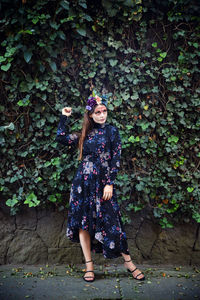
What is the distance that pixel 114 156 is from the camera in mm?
2658

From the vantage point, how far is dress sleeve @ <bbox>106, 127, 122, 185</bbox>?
2619 millimetres

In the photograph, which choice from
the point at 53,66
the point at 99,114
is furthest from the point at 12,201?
the point at 53,66

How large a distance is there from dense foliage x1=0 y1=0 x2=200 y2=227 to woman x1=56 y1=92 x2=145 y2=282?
1.04 ft

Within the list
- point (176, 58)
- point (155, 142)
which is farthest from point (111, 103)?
point (176, 58)

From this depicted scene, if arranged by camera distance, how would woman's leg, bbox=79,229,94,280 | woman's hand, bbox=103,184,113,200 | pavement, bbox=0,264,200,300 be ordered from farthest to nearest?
woman's leg, bbox=79,229,94,280, woman's hand, bbox=103,184,113,200, pavement, bbox=0,264,200,300

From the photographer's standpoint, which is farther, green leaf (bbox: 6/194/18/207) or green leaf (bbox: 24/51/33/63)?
green leaf (bbox: 6/194/18/207)

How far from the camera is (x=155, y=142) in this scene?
310 cm

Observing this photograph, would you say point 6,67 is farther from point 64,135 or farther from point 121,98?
point 121,98

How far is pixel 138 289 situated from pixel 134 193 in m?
0.99

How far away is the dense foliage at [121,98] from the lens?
2.94 m

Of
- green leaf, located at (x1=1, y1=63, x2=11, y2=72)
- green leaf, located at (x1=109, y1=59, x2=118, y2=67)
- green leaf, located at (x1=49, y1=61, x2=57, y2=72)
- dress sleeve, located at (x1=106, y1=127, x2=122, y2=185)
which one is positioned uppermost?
green leaf, located at (x1=1, y1=63, x2=11, y2=72)

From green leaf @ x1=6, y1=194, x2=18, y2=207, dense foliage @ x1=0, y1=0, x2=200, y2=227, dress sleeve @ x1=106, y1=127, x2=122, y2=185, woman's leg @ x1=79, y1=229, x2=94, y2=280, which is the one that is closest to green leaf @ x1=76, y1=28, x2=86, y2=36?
dense foliage @ x1=0, y1=0, x2=200, y2=227

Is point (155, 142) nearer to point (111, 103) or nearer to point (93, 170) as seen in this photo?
point (111, 103)

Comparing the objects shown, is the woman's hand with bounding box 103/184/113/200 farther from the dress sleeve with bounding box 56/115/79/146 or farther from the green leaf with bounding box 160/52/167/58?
the green leaf with bounding box 160/52/167/58
